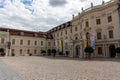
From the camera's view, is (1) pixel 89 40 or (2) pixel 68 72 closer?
(2) pixel 68 72

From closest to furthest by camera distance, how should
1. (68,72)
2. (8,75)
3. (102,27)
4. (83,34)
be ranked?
(8,75), (68,72), (102,27), (83,34)

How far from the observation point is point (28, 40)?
47406mm

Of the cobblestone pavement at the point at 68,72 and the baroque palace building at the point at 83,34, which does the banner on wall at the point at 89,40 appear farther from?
the cobblestone pavement at the point at 68,72

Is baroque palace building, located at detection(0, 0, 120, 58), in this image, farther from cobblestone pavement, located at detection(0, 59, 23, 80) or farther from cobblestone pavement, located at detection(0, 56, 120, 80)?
cobblestone pavement, located at detection(0, 59, 23, 80)

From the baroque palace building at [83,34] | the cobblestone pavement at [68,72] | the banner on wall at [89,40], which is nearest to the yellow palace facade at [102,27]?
the baroque palace building at [83,34]

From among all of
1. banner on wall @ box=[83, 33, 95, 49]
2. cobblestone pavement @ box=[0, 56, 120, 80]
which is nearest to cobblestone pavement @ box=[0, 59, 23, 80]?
cobblestone pavement @ box=[0, 56, 120, 80]

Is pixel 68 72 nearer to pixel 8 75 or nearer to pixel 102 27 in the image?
pixel 8 75

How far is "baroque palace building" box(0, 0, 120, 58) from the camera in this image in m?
27.1

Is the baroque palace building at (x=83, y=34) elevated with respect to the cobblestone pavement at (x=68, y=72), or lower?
elevated

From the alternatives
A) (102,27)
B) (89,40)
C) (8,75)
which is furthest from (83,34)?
(8,75)

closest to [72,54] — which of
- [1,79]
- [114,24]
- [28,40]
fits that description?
[114,24]

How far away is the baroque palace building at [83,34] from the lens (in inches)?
1069

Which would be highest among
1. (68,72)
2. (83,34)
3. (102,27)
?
(102,27)

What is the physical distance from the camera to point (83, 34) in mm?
32812
